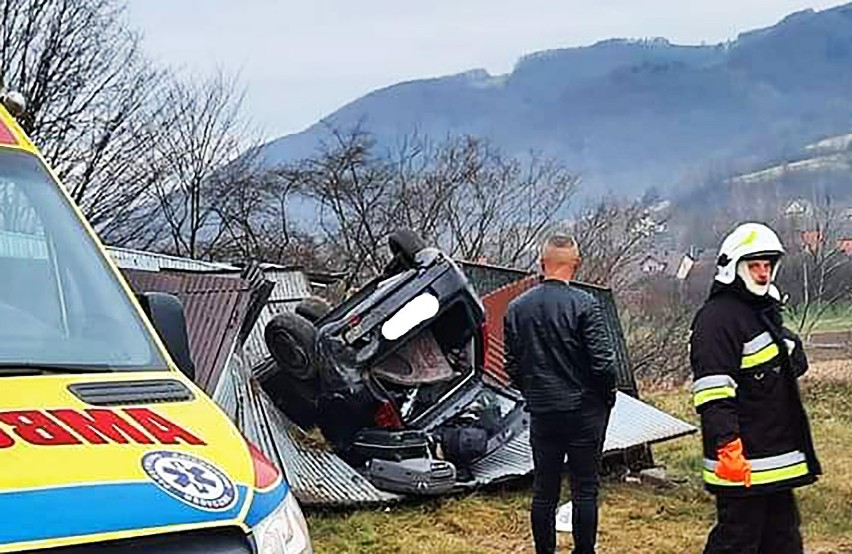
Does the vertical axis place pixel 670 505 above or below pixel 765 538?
below

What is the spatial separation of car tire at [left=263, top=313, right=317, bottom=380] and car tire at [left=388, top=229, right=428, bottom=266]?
828mm

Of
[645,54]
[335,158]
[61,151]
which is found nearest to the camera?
[61,151]

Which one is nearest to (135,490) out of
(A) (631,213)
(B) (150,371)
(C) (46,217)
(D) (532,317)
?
(B) (150,371)

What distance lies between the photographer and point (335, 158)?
23.4 m

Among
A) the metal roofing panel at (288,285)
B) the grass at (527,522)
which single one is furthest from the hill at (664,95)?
the grass at (527,522)

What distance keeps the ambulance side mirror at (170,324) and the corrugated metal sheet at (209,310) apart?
305 centimetres

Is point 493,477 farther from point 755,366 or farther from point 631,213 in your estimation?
point 631,213

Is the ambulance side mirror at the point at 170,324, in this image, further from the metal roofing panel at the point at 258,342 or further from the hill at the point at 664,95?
the hill at the point at 664,95

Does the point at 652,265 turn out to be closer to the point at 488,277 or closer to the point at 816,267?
the point at 816,267

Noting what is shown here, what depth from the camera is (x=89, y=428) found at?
2.95 metres

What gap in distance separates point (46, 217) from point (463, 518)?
4.31 metres

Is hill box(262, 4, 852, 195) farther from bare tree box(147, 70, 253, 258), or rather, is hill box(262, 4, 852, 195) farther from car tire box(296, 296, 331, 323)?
car tire box(296, 296, 331, 323)

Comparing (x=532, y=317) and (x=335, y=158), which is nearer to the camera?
(x=532, y=317)

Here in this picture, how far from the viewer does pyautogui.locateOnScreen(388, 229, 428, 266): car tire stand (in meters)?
8.41
